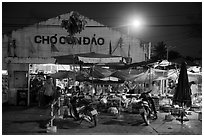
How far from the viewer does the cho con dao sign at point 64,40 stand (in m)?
12.2

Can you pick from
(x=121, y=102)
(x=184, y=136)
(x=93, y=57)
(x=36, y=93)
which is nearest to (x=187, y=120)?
(x=184, y=136)

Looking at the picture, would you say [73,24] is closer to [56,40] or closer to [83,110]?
[56,40]

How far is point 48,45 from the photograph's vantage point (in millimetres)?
12242

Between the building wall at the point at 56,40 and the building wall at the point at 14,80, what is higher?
the building wall at the point at 56,40

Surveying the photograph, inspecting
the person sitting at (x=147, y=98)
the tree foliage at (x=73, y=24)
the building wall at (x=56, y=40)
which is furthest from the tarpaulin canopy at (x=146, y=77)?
the tree foliage at (x=73, y=24)

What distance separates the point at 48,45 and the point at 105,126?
21.4 ft

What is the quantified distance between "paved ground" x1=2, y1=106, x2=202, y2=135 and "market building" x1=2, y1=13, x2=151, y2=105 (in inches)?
128

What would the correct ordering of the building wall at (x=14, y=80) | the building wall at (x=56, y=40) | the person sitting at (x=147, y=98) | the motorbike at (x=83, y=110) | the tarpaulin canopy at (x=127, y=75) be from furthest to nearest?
1. the building wall at (x=56, y=40)
2. the building wall at (x=14, y=80)
3. the tarpaulin canopy at (x=127, y=75)
4. the person sitting at (x=147, y=98)
5. the motorbike at (x=83, y=110)

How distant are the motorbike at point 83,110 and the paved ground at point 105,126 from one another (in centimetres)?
20

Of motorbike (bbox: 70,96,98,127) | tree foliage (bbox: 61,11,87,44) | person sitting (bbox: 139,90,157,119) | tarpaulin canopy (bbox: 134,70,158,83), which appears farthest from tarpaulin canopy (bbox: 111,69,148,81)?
tree foliage (bbox: 61,11,87,44)

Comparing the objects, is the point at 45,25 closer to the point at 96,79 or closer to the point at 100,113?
the point at 96,79

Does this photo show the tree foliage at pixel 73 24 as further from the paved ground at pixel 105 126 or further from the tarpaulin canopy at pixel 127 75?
the paved ground at pixel 105 126

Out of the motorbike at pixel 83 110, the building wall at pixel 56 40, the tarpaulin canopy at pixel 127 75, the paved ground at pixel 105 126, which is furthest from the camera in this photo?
the building wall at pixel 56 40

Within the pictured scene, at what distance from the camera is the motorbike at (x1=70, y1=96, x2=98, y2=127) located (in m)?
7.48
